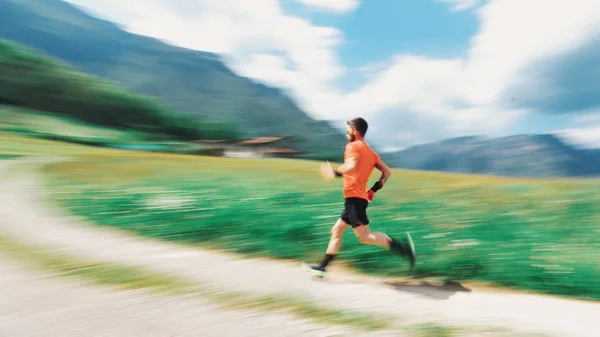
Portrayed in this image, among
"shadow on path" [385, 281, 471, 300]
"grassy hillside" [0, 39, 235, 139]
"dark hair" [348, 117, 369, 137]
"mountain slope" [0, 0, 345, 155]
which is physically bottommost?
"shadow on path" [385, 281, 471, 300]

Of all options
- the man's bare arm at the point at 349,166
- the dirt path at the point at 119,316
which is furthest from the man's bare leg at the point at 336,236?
the dirt path at the point at 119,316

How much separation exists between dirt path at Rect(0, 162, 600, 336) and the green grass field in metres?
0.37

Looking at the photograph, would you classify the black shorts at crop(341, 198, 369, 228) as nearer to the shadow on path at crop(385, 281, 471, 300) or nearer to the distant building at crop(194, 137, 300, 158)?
the shadow on path at crop(385, 281, 471, 300)

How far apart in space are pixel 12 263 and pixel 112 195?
11.7 feet

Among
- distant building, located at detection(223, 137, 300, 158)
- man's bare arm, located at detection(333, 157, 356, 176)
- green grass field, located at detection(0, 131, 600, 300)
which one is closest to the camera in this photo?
man's bare arm, located at detection(333, 157, 356, 176)

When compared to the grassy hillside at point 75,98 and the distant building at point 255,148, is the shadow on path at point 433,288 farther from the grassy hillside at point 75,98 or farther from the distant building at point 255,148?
the grassy hillside at point 75,98

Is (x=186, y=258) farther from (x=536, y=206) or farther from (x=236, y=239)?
(x=536, y=206)

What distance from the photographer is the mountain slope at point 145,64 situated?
3947 centimetres

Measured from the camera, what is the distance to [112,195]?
8.52 meters

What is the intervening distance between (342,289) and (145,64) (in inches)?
1917

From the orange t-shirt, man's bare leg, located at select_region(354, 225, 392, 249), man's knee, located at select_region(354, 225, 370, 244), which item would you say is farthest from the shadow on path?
the orange t-shirt

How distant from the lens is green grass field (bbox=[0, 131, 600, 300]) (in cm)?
531

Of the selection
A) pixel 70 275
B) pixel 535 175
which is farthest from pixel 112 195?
pixel 535 175

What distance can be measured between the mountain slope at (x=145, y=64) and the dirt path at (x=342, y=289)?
28.4m
